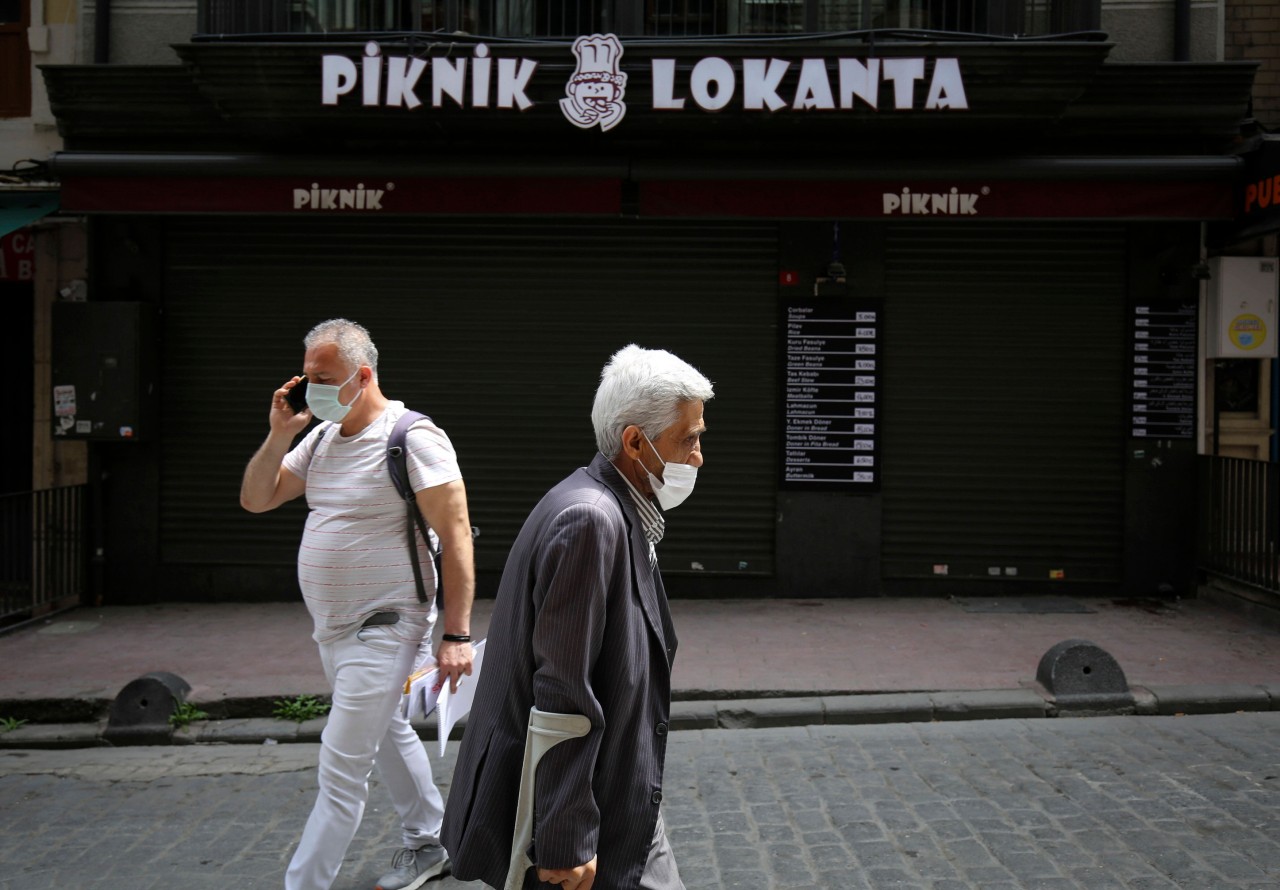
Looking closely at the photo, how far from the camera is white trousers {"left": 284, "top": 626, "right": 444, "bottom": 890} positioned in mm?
4180

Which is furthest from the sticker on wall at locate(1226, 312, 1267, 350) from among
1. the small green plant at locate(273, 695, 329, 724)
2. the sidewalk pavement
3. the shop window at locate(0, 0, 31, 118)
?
the shop window at locate(0, 0, 31, 118)

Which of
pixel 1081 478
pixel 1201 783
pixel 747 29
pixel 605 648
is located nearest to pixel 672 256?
pixel 747 29

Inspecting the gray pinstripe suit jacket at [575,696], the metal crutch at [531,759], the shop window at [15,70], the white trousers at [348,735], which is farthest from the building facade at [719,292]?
the metal crutch at [531,759]

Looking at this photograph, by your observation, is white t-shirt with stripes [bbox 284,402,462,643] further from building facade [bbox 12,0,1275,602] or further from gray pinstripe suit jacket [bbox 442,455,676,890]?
building facade [bbox 12,0,1275,602]

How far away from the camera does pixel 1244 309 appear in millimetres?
10203

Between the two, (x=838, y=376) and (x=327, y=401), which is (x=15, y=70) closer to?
(x=838, y=376)

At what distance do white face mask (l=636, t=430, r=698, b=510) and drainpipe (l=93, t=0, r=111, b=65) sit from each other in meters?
9.50

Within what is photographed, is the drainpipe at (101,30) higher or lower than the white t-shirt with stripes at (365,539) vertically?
higher

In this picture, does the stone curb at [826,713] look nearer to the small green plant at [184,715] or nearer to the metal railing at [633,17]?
the small green plant at [184,715]

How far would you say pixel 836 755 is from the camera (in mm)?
6594

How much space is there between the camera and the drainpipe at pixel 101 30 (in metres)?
10.5

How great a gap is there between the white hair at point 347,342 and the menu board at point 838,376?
6304mm

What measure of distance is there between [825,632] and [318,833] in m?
5.72

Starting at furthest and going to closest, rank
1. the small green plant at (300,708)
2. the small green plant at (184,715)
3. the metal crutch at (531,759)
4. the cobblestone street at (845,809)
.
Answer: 1. the small green plant at (300,708)
2. the small green plant at (184,715)
3. the cobblestone street at (845,809)
4. the metal crutch at (531,759)
